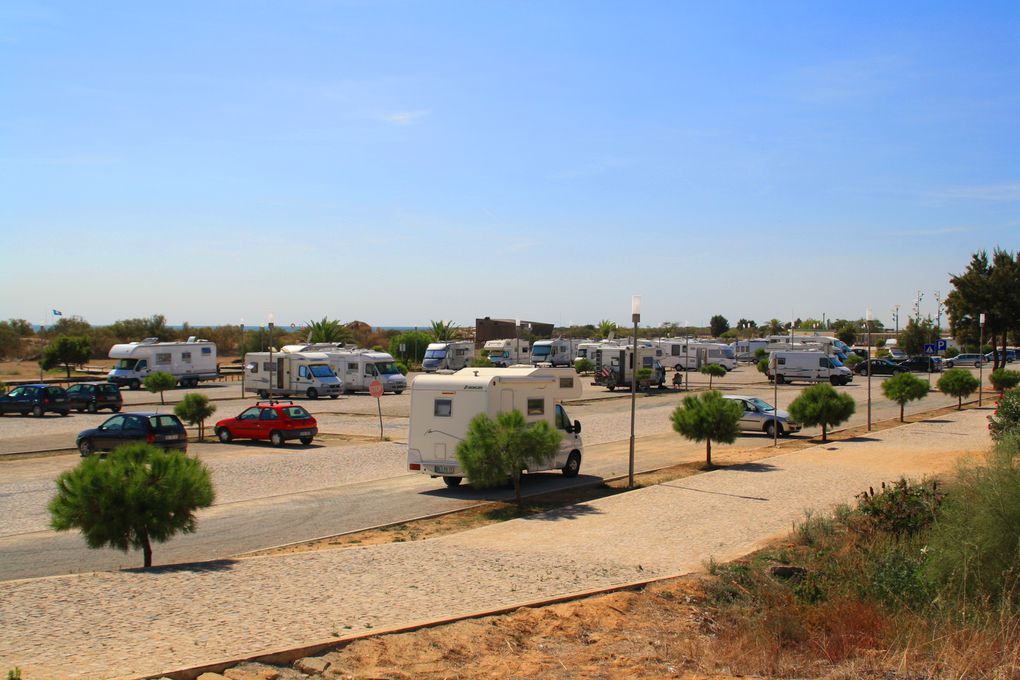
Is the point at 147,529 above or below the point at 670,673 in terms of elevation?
above

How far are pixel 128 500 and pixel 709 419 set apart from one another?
14.3m

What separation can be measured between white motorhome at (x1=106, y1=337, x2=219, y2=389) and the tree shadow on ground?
40699 mm

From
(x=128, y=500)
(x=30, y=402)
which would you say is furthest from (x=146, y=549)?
(x=30, y=402)

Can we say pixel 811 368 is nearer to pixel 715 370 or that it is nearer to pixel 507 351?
pixel 715 370

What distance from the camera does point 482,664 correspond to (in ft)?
26.1

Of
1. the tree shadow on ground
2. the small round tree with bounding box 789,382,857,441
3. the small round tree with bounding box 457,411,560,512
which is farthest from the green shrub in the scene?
the tree shadow on ground

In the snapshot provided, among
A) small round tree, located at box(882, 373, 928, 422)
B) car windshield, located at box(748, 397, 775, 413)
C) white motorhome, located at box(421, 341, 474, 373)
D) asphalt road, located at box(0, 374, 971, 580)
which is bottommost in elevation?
asphalt road, located at box(0, 374, 971, 580)

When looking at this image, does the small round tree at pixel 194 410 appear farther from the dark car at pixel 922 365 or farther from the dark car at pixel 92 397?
the dark car at pixel 922 365

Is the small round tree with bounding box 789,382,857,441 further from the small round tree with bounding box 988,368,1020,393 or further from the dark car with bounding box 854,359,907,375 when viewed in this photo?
the dark car with bounding box 854,359,907,375

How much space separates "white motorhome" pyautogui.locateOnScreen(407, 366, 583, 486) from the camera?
18.3 metres

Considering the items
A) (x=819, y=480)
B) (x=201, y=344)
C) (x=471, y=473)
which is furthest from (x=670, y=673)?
(x=201, y=344)

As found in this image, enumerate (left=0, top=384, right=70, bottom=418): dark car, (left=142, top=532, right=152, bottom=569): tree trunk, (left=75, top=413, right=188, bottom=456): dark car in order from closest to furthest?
(left=142, top=532, right=152, bottom=569): tree trunk → (left=75, top=413, right=188, bottom=456): dark car → (left=0, top=384, right=70, bottom=418): dark car

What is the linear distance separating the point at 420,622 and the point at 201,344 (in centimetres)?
4817

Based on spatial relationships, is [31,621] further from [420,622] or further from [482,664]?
[482,664]
